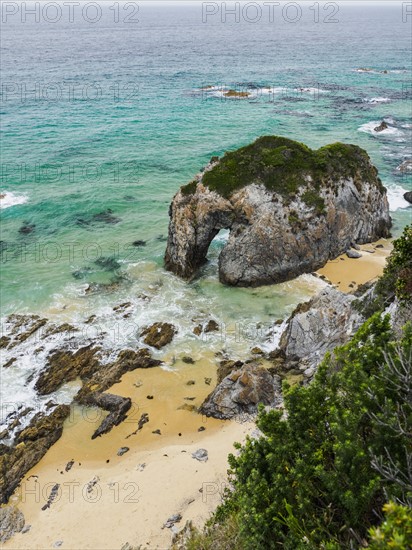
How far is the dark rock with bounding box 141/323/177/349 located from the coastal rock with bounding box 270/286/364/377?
6.19 meters

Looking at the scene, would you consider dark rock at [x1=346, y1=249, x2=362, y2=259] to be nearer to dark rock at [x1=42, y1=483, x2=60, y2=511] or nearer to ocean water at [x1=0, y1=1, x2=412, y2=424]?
ocean water at [x1=0, y1=1, x2=412, y2=424]

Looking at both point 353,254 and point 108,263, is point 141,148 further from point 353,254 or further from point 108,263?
point 353,254

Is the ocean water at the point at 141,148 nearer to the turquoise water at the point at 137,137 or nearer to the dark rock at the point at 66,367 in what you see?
the turquoise water at the point at 137,137

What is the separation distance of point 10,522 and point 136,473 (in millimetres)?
5021

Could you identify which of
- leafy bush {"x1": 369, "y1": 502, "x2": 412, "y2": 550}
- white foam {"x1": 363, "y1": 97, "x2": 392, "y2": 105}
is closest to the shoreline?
leafy bush {"x1": 369, "y1": 502, "x2": 412, "y2": 550}

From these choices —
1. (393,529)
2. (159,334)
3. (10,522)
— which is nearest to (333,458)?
(393,529)

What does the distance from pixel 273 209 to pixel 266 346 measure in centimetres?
982

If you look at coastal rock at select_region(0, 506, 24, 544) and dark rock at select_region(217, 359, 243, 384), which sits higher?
dark rock at select_region(217, 359, 243, 384)

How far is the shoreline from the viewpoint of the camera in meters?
16.5

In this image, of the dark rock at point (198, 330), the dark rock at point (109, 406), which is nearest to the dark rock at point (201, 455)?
the dark rock at point (109, 406)

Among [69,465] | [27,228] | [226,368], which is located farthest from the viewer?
[27,228]

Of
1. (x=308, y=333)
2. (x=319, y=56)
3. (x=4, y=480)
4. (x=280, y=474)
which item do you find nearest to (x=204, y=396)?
(x=308, y=333)

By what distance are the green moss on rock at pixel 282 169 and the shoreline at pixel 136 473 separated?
13651mm

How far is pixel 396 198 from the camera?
44.7 meters
